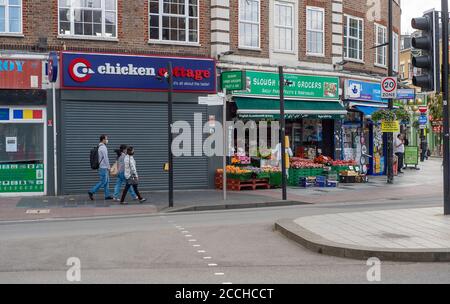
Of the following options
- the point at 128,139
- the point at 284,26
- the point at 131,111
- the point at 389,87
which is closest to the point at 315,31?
the point at 284,26

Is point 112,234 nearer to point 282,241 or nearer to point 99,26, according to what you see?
point 282,241

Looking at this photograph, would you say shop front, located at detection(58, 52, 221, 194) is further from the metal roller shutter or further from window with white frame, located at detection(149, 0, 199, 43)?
window with white frame, located at detection(149, 0, 199, 43)

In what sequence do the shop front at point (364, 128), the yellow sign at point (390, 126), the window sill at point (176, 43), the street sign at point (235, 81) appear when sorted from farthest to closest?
1. the shop front at point (364, 128)
2. the yellow sign at point (390, 126)
3. the window sill at point (176, 43)
4. the street sign at point (235, 81)

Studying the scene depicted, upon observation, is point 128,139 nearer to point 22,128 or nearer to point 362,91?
point 22,128

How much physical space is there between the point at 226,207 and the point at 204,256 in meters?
8.02

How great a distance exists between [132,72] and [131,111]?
4.30 feet

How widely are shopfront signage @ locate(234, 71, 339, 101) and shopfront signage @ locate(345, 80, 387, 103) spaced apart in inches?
27.9

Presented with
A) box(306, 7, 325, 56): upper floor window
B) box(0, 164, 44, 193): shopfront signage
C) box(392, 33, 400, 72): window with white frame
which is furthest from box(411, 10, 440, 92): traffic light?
box(392, 33, 400, 72): window with white frame

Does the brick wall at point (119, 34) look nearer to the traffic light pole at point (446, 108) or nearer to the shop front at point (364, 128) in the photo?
the shop front at point (364, 128)

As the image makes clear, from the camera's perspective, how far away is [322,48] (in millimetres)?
25781

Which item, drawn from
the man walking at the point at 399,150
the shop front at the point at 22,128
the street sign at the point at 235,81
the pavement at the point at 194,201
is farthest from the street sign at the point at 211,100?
the man walking at the point at 399,150

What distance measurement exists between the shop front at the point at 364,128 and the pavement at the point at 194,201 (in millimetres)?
4052

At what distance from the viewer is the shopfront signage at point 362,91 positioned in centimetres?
2628
